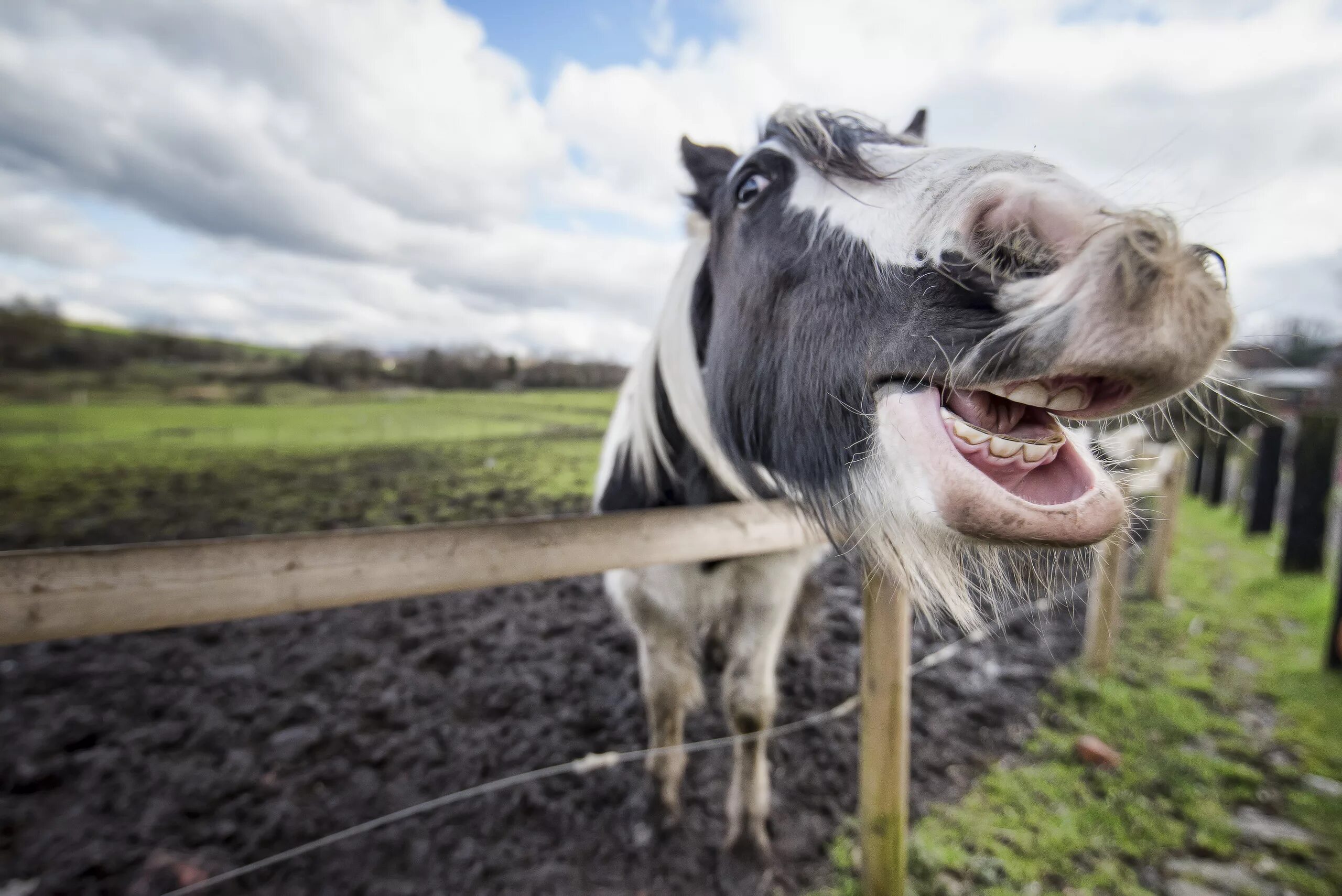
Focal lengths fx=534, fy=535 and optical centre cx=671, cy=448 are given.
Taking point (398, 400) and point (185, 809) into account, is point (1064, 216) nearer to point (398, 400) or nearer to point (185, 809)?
point (185, 809)

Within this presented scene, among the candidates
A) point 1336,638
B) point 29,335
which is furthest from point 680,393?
point 1336,638

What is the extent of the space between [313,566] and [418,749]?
2238 mm

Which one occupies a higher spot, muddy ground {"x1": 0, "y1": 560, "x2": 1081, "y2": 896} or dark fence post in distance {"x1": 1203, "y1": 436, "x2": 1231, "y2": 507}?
dark fence post in distance {"x1": 1203, "y1": 436, "x2": 1231, "y2": 507}

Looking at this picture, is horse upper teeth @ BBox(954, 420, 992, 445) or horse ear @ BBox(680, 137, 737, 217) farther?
horse ear @ BBox(680, 137, 737, 217)

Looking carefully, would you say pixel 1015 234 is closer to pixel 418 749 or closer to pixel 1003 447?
pixel 1003 447

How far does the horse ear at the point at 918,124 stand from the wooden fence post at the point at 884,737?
167cm

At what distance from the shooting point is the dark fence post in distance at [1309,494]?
4945 millimetres

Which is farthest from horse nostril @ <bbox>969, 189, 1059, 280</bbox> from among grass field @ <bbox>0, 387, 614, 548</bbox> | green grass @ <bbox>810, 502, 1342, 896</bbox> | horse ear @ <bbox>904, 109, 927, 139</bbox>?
grass field @ <bbox>0, 387, 614, 548</bbox>

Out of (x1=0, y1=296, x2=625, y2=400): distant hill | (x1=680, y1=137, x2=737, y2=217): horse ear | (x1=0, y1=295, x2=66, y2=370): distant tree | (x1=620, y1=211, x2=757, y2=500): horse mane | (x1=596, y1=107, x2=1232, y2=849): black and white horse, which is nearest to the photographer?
(x1=596, y1=107, x2=1232, y2=849): black and white horse

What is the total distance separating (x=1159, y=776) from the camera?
9.00 ft

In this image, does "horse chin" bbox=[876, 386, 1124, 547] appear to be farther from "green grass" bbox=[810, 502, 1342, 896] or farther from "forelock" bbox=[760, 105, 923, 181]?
"green grass" bbox=[810, 502, 1342, 896]

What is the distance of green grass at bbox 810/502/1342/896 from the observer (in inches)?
87.3

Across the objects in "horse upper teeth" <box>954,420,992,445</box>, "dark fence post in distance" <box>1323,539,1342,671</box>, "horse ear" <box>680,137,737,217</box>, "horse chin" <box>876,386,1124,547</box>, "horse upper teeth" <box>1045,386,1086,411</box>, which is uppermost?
"horse ear" <box>680,137,737,217</box>

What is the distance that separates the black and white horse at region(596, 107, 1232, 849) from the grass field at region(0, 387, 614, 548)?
90.7 inches
